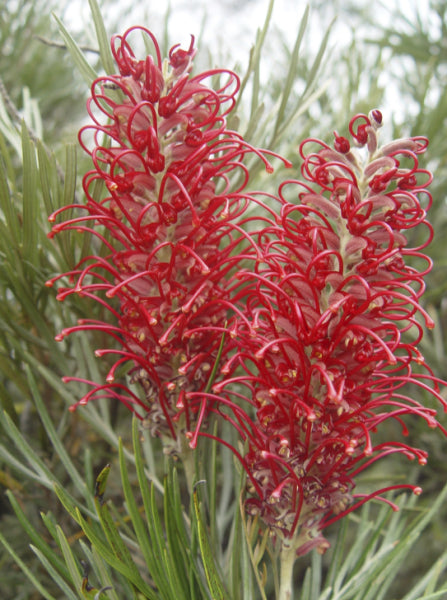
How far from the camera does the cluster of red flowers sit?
0.54m

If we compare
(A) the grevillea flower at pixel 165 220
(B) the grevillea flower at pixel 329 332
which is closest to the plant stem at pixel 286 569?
(B) the grevillea flower at pixel 329 332

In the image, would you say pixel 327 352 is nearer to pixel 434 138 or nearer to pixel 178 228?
pixel 178 228

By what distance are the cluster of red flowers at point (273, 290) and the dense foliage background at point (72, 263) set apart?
0.08 meters

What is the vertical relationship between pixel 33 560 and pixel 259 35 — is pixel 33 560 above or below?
below

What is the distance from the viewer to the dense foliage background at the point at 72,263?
0.62m

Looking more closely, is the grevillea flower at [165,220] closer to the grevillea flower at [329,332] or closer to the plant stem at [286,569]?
the grevillea flower at [329,332]

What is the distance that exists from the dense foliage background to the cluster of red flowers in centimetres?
8

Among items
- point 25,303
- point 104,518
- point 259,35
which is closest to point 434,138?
point 259,35

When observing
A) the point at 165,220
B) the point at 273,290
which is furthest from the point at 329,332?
the point at 165,220

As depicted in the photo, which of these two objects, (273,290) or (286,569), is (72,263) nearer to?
(273,290)

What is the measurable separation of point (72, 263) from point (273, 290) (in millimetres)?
255

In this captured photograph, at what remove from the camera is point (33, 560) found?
2.63 ft

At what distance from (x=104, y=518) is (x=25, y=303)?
0.29 meters

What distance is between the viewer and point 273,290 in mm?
558
